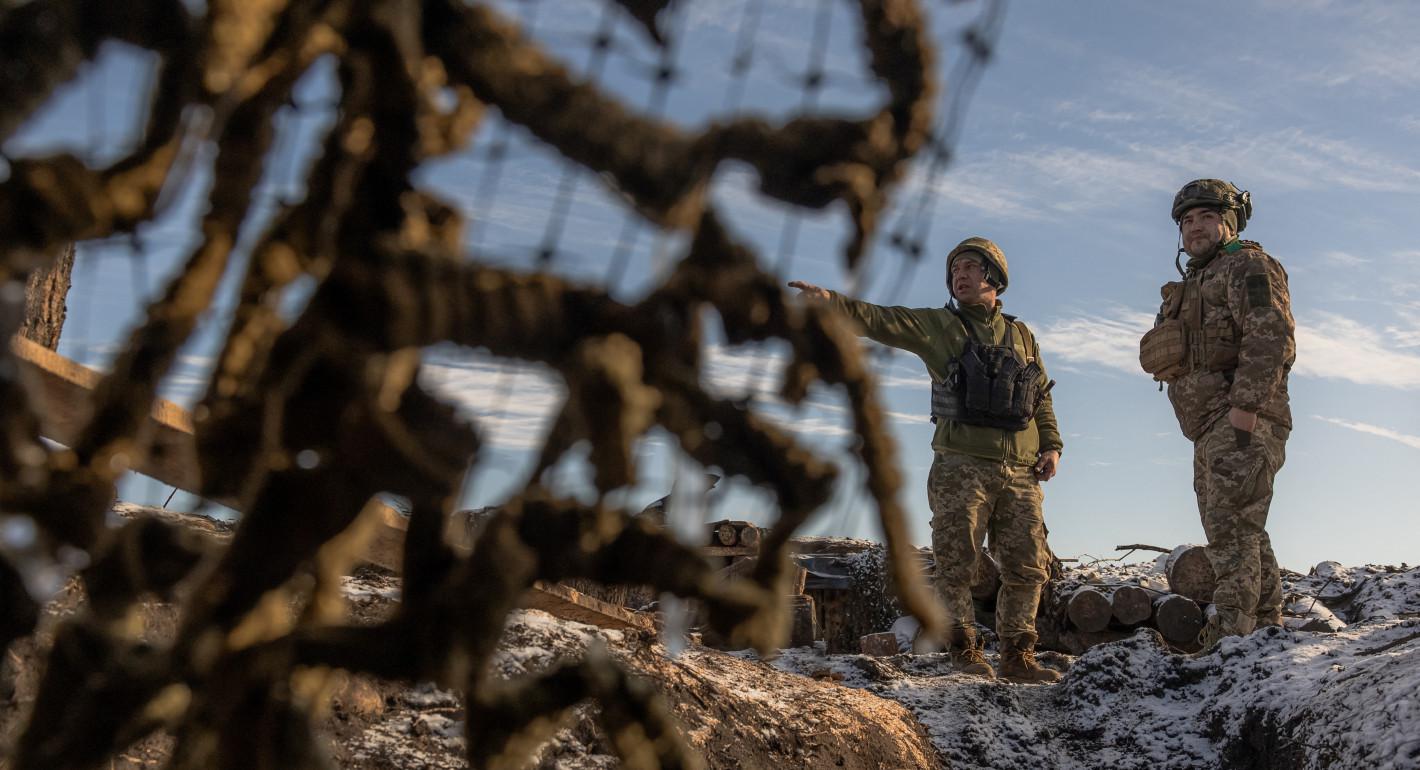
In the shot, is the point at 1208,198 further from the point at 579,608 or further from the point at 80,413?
the point at 80,413

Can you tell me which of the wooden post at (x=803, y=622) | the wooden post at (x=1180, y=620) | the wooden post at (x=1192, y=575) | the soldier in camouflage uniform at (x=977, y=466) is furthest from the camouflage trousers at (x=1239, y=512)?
the wooden post at (x=1192, y=575)

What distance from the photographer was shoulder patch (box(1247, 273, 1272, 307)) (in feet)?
19.3

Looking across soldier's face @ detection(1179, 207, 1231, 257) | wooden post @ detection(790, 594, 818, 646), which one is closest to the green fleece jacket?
soldier's face @ detection(1179, 207, 1231, 257)

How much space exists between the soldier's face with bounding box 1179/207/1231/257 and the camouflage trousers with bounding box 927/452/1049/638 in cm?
155

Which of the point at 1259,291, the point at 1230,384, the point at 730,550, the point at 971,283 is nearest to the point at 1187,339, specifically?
the point at 1230,384

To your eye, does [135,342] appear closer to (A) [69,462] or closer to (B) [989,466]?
(A) [69,462]

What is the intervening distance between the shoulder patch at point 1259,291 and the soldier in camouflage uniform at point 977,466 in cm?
113

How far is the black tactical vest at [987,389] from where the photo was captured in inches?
235

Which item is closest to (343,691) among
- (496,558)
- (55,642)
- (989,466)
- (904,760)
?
(55,642)

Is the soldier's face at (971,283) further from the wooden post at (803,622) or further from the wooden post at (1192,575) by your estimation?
the wooden post at (1192,575)

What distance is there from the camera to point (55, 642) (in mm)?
1442

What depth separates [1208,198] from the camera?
6.36m

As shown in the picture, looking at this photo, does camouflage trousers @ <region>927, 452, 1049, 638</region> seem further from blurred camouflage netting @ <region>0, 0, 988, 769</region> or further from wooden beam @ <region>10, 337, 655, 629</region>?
blurred camouflage netting @ <region>0, 0, 988, 769</region>

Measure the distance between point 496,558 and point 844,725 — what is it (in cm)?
334
